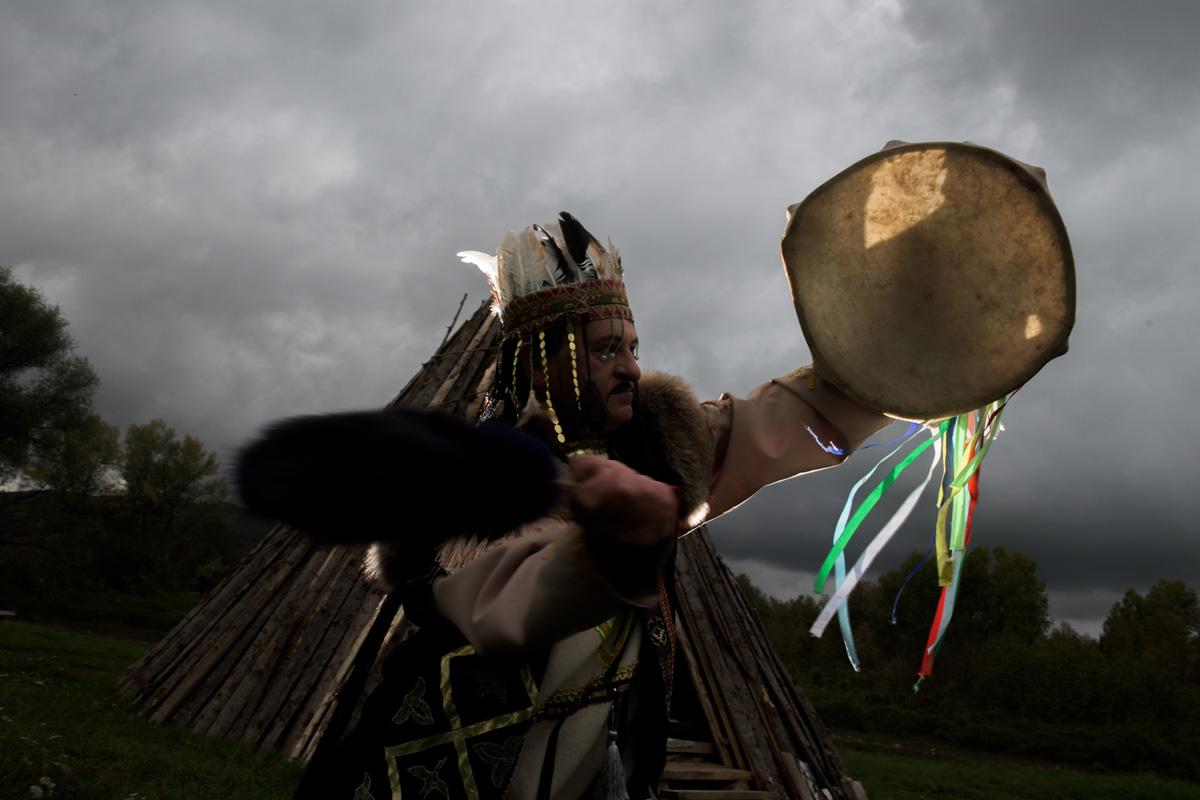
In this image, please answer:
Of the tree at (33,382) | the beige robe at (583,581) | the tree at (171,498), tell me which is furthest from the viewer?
the tree at (171,498)

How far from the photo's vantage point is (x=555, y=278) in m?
1.95

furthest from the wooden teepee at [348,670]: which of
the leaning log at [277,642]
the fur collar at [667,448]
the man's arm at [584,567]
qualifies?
the man's arm at [584,567]

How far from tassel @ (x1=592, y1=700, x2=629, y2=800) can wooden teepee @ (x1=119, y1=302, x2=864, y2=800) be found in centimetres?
367

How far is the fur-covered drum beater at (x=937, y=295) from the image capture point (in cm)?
140

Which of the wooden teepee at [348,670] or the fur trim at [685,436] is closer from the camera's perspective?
the fur trim at [685,436]

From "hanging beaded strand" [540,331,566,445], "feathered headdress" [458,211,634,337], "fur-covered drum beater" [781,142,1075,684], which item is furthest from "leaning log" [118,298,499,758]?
"fur-covered drum beater" [781,142,1075,684]

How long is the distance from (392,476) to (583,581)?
0.34 metres

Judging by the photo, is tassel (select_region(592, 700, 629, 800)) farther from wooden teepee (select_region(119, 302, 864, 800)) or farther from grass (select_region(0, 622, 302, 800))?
wooden teepee (select_region(119, 302, 864, 800))

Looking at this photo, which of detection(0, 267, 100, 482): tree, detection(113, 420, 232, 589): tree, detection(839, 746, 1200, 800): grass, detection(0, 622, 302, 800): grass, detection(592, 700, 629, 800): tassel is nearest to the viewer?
detection(592, 700, 629, 800): tassel

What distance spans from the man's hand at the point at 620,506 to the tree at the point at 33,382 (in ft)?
93.4

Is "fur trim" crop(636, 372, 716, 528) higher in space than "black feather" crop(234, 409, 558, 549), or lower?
higher

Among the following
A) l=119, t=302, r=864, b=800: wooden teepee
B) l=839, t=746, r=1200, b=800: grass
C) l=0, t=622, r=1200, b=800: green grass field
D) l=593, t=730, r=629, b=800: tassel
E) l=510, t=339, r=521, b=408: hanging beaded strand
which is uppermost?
l=510, t=339, r=521, b=408: hanging beaded strand

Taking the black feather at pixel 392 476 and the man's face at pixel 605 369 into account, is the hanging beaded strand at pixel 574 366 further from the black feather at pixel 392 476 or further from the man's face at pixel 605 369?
the black feather at pixel 392 476

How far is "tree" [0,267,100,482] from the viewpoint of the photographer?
74.1 feet
